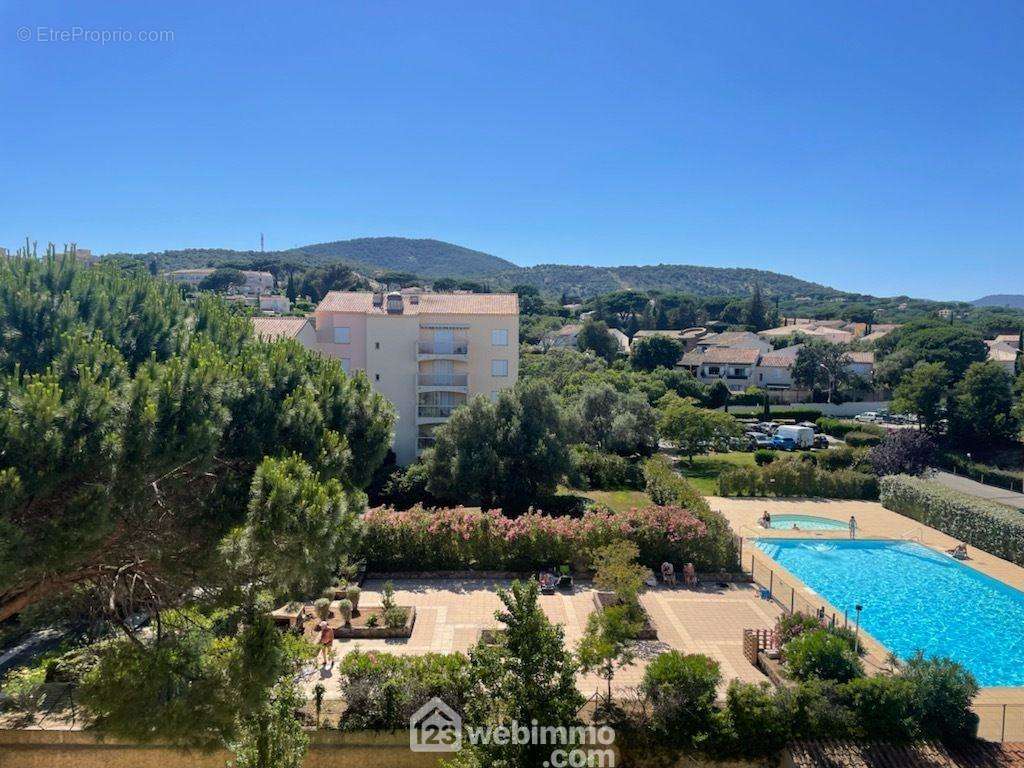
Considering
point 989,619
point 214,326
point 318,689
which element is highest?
point 214,326

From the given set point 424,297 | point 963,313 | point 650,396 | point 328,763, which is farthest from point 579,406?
point 963,313

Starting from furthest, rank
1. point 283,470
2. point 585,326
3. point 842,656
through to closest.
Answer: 1. point 585,326
2. point 842,656
3. point 283,470

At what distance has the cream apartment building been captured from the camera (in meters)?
37.2

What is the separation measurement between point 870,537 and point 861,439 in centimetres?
2007

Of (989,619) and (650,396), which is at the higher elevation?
(650,396)

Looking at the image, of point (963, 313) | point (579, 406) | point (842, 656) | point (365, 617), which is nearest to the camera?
point (842, 656)

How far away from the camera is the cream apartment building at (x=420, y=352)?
37.2m

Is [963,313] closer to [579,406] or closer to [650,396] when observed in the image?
[650,396]

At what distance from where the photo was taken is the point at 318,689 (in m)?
12.9

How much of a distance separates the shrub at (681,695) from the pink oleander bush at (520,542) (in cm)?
869

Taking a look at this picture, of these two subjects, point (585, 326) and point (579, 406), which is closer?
point (579, 406)

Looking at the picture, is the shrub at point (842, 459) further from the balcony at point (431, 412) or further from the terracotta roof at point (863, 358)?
the terracotta roof at point (863, 358)

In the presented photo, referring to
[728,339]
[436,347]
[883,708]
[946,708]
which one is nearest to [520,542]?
[883,708]

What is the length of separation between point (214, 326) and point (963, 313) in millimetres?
180971
